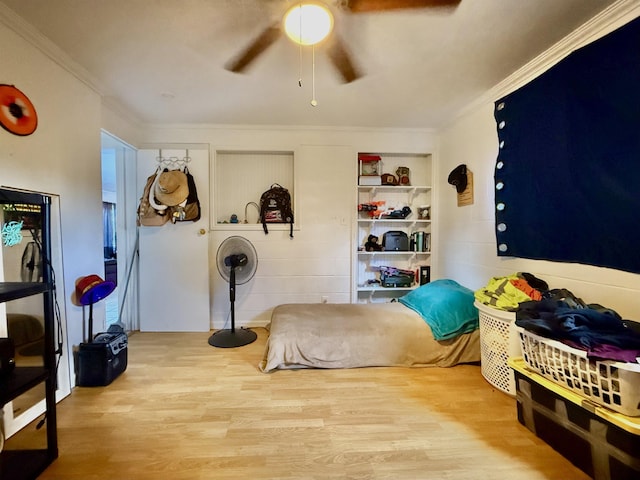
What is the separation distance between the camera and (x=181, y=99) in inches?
104

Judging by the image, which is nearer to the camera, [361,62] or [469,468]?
[469,468]

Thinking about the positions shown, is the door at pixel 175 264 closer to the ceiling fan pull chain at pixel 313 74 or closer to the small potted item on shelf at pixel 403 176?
the ceiling fan pull chain at pixel 313 74

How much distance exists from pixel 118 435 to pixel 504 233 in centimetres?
298

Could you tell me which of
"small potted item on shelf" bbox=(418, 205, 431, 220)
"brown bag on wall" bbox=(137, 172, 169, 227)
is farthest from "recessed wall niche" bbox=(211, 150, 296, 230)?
"small potted item on shelf" bbox=(418, 205, 431, 220)

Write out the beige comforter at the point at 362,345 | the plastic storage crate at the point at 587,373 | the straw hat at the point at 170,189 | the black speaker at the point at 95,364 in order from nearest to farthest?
the plastic storage crate at the point at 587,373, the black speaker at the point at 95,364, the beige comforter at the point at 362,345, the straw hat at the point at 170,189

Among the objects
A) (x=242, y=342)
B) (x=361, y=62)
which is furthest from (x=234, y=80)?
(x=242, y=342)

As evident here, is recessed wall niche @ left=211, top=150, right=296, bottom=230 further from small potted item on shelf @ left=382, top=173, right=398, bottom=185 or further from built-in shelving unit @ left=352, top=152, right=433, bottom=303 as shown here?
small potted item on shelf @ left=382, top=173, right=398, bottom=185

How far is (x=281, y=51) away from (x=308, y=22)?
19.3 inches

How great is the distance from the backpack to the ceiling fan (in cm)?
148

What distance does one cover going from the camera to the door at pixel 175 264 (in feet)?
10.3

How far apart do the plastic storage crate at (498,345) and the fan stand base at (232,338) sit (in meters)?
2.11

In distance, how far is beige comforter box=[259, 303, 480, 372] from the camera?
2297mm

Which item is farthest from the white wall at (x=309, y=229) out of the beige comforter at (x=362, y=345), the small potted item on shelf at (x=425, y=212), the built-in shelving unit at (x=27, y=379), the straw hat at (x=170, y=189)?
the built-in shelving unit at (x=27, y=379)

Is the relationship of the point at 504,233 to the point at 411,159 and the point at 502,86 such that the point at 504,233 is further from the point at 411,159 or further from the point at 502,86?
the point at 411,159
